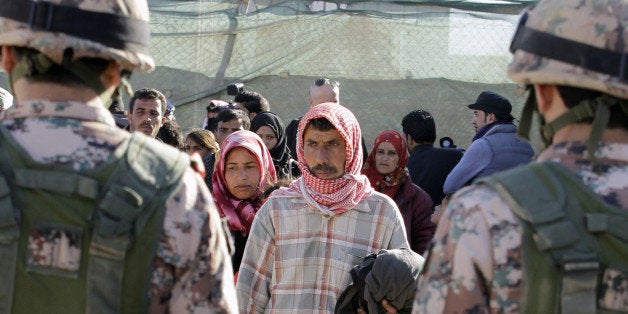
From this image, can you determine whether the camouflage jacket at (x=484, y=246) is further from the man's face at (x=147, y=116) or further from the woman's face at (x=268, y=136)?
the woman's face at (x=268, y=136)

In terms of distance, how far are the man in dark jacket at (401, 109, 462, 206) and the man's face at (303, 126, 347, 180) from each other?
3.18 metres

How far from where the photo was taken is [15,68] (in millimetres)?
3010

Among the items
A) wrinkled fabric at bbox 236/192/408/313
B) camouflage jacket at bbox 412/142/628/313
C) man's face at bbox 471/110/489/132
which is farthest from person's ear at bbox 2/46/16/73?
man's face at bbox 471/110/489/132

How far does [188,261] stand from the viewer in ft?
9.44

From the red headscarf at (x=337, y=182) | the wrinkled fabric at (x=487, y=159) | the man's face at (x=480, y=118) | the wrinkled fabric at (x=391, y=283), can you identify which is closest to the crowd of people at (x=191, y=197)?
the wrinkled fabric at (x=391, y=283)

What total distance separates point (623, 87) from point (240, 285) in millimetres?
2698

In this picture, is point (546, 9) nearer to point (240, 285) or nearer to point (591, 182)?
point (591, 182)

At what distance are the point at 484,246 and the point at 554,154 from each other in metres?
0.32

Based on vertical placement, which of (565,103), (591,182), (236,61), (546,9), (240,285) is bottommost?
(240,285)

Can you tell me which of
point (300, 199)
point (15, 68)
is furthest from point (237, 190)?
point (15, 68)

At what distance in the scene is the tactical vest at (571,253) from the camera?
2717 mm

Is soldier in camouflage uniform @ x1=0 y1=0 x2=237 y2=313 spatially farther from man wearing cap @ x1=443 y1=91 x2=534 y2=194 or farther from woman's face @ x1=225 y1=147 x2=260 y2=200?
man wearing cap @ x1=443 y1=91 x2=534 y2=194

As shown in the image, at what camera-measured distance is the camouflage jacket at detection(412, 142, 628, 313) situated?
2748mm

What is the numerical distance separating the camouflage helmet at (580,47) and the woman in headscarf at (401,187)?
3.89 m
